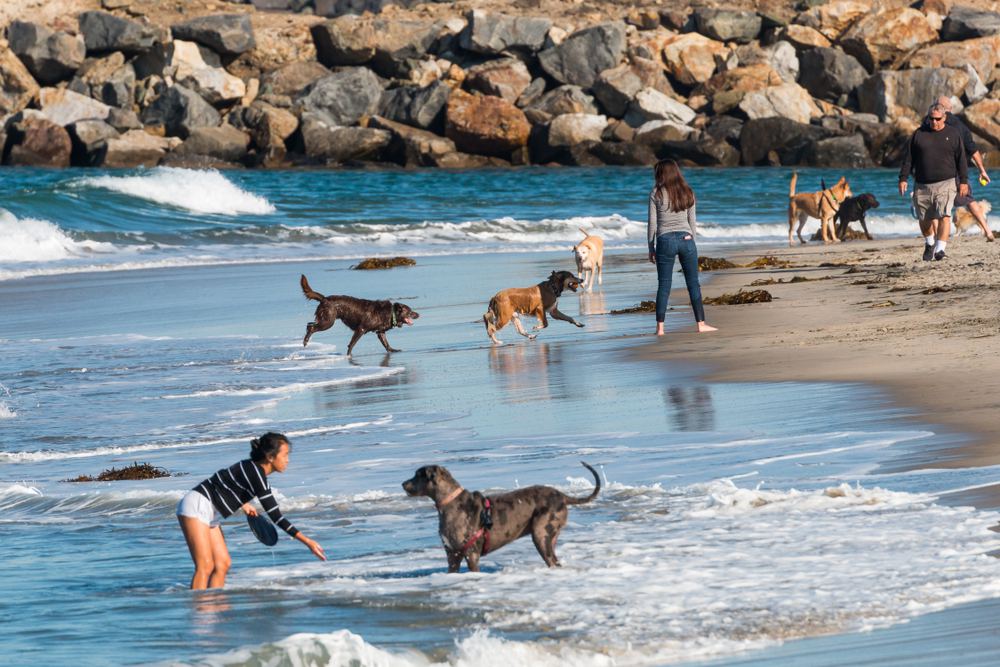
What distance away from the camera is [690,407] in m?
10.4

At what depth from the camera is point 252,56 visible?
70.6 m

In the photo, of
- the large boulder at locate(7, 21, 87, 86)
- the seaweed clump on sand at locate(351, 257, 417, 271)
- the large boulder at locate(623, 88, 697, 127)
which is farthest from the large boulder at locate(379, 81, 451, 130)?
the seaweed clump on sand at locate(351, 257, 417, 271)

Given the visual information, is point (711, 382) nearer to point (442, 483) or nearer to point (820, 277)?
point (442, 483)

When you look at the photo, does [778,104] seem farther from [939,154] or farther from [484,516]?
[484,516]

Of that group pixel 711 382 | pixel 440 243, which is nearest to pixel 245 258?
pixel 440 243

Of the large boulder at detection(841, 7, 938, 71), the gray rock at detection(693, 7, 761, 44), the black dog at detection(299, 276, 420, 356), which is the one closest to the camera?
the black dog at detection(299, 276, 420, 356)

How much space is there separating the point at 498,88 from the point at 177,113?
1292 cm

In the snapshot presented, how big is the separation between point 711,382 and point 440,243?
20.4 m

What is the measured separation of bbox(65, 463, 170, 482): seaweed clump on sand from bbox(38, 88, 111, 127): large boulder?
176ft

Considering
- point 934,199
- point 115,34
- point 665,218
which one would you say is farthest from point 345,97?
point 665,218

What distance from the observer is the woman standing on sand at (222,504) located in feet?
23.1

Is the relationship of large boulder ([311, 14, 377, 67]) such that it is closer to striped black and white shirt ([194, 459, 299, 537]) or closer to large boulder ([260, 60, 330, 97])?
large boulder ([260, 60, 330, 97])

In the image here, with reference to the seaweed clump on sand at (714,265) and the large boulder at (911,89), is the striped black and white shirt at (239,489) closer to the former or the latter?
the seaweed clump on sand at (714,265)

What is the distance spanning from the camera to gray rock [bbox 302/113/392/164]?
58.8 meters
